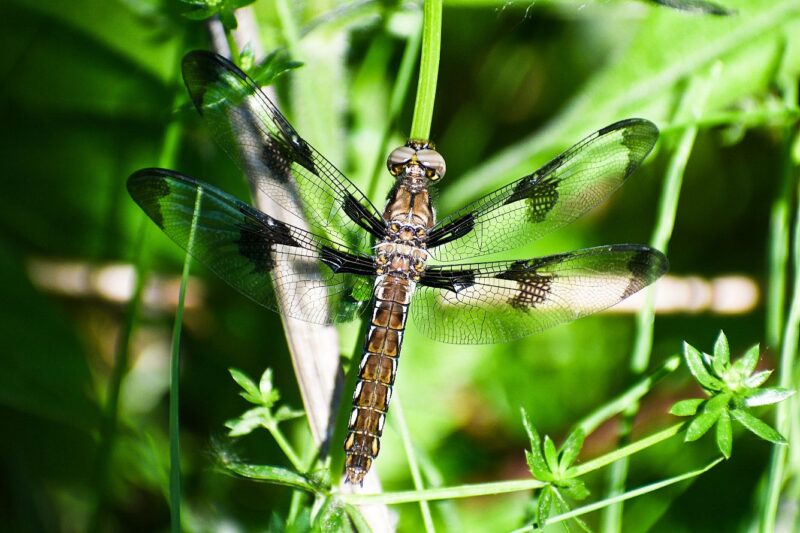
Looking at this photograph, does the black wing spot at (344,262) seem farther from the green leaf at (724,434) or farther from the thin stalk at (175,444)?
the green leaf at (724,434)

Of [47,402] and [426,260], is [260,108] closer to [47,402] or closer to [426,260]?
[426,260]

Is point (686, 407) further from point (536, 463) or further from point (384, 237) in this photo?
point (384, 237)

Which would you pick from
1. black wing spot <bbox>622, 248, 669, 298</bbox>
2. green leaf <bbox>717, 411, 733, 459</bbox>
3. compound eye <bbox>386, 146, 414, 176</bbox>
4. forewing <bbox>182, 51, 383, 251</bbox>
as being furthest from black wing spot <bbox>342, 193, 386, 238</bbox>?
green leaf <bbox>717, 411, 733, 459</bbox>

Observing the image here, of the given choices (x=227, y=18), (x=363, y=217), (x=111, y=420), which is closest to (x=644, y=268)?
(x=363, y=217)

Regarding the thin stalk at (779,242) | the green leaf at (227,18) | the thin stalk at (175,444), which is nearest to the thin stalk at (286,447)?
the thin stalk at (175,444)

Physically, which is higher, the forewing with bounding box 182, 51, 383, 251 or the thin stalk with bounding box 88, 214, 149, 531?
the forewing with bounding box 182, 51, 383, 251

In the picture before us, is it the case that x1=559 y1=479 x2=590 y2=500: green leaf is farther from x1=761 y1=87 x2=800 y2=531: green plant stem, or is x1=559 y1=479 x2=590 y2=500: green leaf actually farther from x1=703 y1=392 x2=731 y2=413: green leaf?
x1=761 y1=87 x2=800 y2=531: green plant stem
